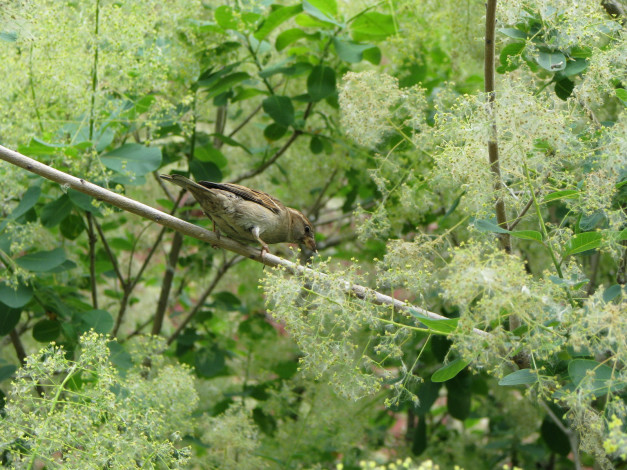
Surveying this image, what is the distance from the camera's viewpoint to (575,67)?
2.42 meters

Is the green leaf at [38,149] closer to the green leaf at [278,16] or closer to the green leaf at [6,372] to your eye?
the green leaf at [6,372]

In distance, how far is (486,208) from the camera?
2223 millimetres

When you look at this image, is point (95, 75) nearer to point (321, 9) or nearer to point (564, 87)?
point (321, 9)

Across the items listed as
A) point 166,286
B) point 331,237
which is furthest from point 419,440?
point 166,286

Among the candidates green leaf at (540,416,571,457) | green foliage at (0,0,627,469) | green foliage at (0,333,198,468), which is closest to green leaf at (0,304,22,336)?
green foliage at (0,0,627,469)

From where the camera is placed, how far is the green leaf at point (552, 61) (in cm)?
234

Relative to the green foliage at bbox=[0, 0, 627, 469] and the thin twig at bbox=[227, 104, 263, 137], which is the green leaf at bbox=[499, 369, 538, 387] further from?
the thin twig at bbox=[227, 104, 263, 137]

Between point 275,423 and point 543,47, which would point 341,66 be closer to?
point 543,47

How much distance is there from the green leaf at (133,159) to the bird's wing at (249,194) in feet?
0.94

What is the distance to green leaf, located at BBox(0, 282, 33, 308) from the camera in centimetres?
284

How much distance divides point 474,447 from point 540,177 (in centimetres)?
257

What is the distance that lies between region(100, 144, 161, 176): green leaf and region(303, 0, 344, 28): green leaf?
0.94m

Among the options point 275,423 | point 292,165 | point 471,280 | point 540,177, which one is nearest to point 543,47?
point 540,177

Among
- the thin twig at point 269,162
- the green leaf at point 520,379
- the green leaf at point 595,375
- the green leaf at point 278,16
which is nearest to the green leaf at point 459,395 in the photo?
the thin twig at point 269,162
